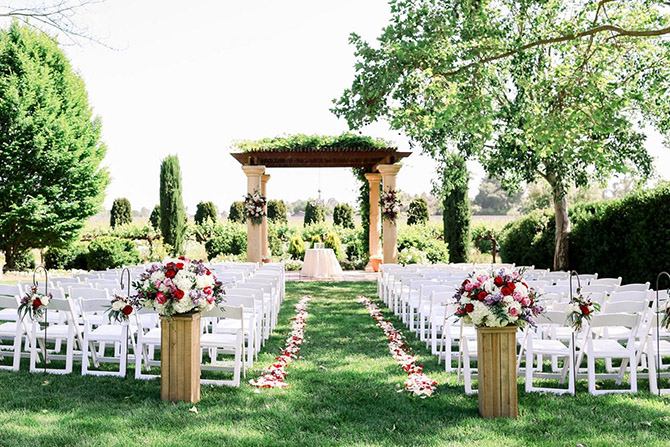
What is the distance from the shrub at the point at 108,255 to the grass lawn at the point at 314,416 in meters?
12.1

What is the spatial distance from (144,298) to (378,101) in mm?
9098

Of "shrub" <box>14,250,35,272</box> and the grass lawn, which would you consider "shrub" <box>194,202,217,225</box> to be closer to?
"shrub" <box>14,250,35,272</box>

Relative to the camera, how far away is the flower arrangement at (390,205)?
16.6 metres

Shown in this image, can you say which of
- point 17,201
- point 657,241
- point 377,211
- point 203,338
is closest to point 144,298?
point 203,338

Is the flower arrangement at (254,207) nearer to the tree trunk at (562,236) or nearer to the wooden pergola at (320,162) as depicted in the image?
the wooden pergola at (320,162)

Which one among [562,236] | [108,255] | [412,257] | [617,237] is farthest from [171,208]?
[617,237]

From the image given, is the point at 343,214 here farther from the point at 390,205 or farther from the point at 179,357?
the point at 179,357

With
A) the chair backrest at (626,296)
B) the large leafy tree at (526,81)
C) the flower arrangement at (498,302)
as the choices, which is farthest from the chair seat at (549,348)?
the large leafy tree at (526,81)

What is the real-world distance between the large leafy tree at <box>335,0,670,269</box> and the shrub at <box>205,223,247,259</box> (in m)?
11.2

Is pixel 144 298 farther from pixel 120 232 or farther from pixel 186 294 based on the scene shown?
pixel 120 232

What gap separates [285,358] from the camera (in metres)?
6.55

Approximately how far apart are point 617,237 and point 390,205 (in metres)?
6.00

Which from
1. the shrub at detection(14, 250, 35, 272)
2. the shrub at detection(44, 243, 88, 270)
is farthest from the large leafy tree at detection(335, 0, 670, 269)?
the shrub at detection(14, 250, 35, 272)

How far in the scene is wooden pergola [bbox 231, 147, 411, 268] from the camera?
656 inches
